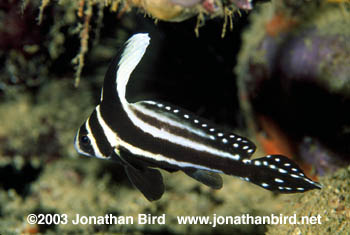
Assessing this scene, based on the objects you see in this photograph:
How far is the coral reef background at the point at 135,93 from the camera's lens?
351 centimetres

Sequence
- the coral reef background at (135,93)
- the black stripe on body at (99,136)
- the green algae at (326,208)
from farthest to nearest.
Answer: the coral reef background at (135,93) < the black stripe on body at (99,136) < the green algae at (326,208)

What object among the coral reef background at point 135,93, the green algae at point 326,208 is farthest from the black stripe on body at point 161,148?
the coral reef background at point 135,93

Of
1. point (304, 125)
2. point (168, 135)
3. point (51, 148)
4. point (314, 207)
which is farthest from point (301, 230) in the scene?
point (51, 148)

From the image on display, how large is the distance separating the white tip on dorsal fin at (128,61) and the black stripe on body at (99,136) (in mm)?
311

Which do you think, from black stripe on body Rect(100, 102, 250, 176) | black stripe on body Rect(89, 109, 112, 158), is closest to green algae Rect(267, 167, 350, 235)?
black stripe on body Rect(100, 102, 250, 176)

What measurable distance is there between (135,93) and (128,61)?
2.57ft

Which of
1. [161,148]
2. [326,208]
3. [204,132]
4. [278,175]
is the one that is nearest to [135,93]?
[161,148]

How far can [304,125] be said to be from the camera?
376cm

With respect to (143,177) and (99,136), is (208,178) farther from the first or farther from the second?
(99,136)

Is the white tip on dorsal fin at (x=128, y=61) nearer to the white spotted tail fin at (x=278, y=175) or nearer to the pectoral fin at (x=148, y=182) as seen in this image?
the pectoral fin at (x=148, y=182)

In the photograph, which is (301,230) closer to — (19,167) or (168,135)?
(168,135)

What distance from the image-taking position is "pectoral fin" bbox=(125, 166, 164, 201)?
2496 millimetres

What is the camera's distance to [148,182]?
2518mm

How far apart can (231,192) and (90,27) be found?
110 inches
